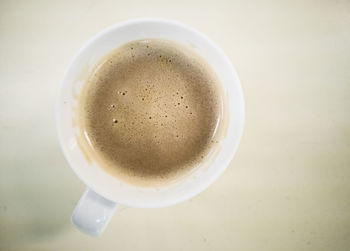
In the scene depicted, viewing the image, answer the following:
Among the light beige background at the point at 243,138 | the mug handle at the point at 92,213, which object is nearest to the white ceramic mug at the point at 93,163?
the mug handle at the point at 92,213

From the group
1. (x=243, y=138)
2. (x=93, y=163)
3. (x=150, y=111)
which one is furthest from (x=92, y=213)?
(x=243, y=138)

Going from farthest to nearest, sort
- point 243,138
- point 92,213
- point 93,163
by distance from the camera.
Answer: point 243,138, point 93,163, point 92,213

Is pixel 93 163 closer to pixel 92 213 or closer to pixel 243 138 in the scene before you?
pixel 92 213

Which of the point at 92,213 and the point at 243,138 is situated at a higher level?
the point at 243,138

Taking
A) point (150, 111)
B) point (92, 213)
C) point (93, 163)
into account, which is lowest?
point (92, 213)

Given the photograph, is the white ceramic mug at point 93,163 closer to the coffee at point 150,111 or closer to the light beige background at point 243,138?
the coffee at point 150,111

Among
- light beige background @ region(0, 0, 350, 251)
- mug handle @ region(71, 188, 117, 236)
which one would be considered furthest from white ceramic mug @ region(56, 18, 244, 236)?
light beige background @ region(0, 0, 350, 251)
